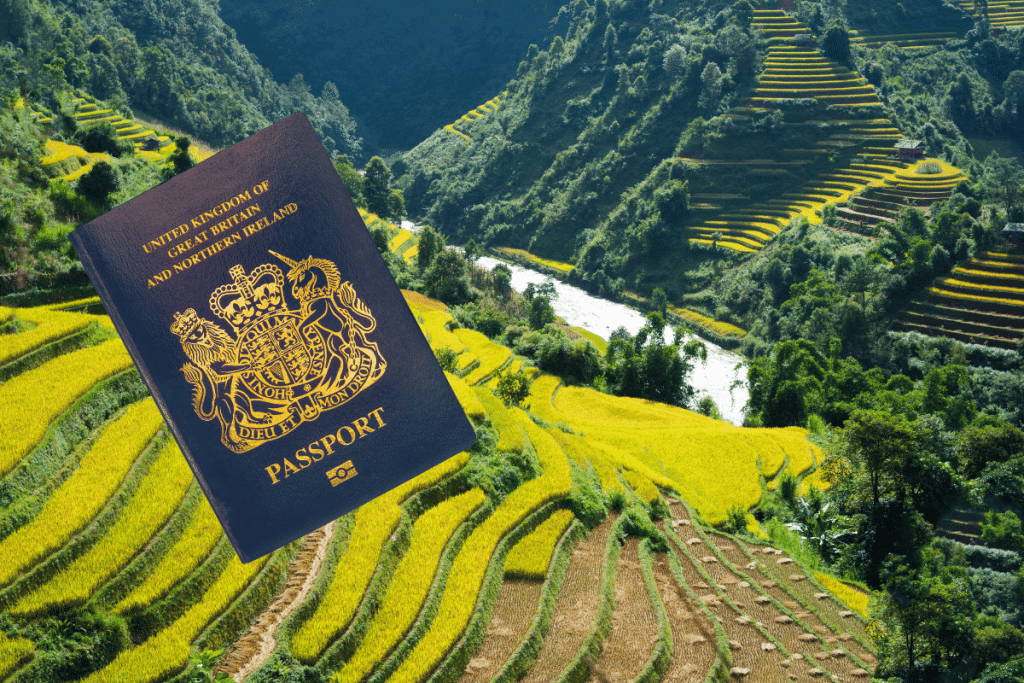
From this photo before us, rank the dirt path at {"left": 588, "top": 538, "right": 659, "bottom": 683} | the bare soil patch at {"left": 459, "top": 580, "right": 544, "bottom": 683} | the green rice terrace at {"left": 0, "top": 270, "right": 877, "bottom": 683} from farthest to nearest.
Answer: the dirt path at {"left": 588, "top": 538, "right": 659, "bottom": 683} < the bare soil patch at {"left": 459, "top": 580, "right": 544, "bottom": 683} < the green rice terrace at {"left": 0, "top": 270, "right": 877, "bottom": 683}

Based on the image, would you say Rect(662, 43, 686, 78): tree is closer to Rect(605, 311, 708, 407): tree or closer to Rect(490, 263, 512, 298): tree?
Rect(490, 263, 512, 298): tree

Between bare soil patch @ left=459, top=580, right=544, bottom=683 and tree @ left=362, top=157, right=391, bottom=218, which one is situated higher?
tree @ left=362, top=157, right=391, bottom=218

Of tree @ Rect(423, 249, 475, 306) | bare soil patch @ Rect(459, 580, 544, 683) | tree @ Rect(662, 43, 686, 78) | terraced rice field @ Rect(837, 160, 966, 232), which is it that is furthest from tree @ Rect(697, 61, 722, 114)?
bare soil patch @ Rect(459, 580, 544, 683)

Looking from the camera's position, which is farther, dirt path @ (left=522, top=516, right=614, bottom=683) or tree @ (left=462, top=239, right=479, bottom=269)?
tree @ (left=462, top=239, right=479, bottom=269)

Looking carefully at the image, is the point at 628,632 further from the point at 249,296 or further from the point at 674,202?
the point at 674,202

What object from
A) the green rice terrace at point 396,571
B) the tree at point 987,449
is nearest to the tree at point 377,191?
the green rice terrace at point 396,571

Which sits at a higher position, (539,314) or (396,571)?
(396,571)

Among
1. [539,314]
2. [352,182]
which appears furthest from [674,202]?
[352,182]

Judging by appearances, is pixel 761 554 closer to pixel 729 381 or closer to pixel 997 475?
pixel 997 475
